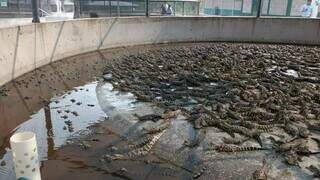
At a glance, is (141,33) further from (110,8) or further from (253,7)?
(253,7)

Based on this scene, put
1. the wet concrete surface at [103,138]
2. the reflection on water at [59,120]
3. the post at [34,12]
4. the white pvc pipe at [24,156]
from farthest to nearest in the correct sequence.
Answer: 1. the post at [34,12]
2. the reflection on water at [59,120]
3. the wet concrete surface at [103,138]
4. the white pvc pipe at [24,156]

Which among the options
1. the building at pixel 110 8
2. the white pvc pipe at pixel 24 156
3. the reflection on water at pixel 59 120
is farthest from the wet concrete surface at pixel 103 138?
the building at pixel 110 8

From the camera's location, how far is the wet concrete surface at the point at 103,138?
5133mm

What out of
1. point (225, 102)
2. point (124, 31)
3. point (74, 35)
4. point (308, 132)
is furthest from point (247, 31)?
point (308, 132)

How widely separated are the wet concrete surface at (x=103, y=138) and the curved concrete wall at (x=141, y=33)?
1.75 meters

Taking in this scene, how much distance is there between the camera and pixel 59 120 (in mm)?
7016

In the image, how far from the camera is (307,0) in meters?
22.3

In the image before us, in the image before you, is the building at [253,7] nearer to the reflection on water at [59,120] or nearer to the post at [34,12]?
the post at [34,12]

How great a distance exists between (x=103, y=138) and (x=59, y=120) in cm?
132

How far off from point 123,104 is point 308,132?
395cm

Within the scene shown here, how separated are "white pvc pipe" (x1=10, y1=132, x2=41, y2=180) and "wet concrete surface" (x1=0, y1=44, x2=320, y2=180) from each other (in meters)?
1.63

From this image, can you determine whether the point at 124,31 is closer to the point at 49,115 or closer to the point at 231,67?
the point at 231,67

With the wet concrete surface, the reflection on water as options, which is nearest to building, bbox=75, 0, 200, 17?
the wet concrete surface

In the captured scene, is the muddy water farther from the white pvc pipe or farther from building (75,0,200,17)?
building (75,0,200,17)
